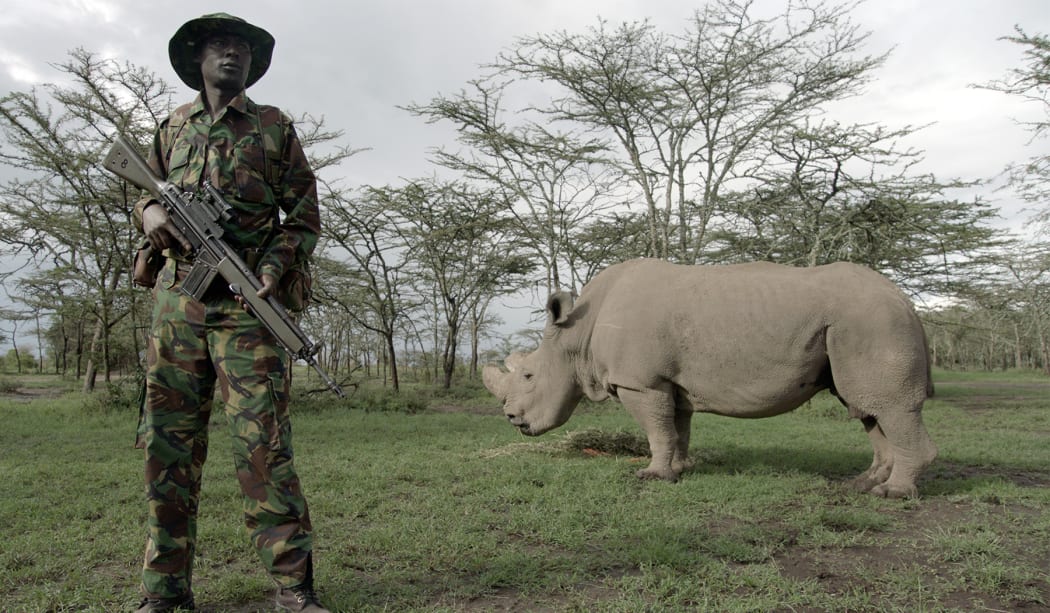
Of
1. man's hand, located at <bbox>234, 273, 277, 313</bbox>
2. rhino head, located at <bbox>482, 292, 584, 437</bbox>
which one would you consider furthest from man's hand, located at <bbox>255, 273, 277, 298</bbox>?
rhino head, located at <bbox>482, 292, 584, 437</bbox>

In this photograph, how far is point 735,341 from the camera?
5.63m

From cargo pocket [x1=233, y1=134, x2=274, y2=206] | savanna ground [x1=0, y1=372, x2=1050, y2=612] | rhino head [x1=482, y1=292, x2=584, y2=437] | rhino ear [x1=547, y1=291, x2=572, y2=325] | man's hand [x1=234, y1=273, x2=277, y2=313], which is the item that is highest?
cargo pocket [x1=233, y1=134, x2=274, y2=206]

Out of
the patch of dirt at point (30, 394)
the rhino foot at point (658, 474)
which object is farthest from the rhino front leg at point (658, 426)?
the patch of dirt at point (30, 394)

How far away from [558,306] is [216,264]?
12.9 feet

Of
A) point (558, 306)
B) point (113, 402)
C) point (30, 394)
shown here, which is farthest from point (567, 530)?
point (30, 394)

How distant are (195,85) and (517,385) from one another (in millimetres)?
4049

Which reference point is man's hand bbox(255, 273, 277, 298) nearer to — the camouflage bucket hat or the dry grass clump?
the camouflage bucket hat

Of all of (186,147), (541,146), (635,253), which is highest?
(541,146)

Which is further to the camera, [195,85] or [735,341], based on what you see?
[735,341]

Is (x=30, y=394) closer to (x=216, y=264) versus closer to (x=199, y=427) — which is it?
(x=199, y=427)

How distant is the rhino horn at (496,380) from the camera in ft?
22.3

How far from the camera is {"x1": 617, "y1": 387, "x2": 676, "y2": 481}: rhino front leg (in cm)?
596

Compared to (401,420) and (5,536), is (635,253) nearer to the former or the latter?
(401,420)

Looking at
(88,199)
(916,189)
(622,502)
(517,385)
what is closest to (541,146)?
(916,189)
